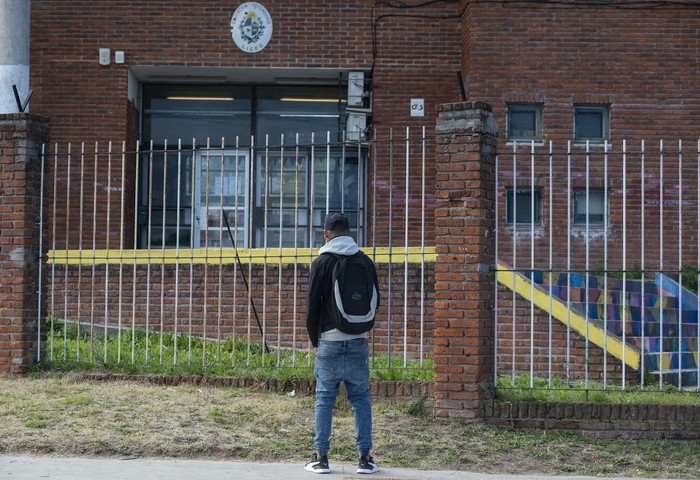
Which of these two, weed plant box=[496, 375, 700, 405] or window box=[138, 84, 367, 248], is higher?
window box=[138, 84, 367, 248]

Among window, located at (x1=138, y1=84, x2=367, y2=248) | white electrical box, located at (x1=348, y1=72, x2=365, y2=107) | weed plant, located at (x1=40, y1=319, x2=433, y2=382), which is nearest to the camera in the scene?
weed plant, located at (x1=40, y1=319, x2=433, y2=382)

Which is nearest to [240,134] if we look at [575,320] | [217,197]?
[217,197]

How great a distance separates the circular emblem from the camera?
15969 millimetres

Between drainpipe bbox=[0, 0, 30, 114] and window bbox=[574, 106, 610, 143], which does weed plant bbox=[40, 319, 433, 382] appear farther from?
window bbox=[574, 106, 610, 143]

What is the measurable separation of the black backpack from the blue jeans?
0.15 metres

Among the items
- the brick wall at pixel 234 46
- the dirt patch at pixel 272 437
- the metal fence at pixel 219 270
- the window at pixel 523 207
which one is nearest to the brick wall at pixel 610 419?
the dirt patch at pixel 272 437

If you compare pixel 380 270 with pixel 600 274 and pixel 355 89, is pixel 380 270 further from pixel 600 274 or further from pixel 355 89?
pixel 355 89

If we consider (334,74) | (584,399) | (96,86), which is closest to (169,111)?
(96,86)

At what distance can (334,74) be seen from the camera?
644 inches

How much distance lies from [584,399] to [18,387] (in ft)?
16.2

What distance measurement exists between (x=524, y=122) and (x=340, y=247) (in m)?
9.02

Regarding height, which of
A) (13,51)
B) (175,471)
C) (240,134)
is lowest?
(175,471)

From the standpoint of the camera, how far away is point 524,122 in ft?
50.7

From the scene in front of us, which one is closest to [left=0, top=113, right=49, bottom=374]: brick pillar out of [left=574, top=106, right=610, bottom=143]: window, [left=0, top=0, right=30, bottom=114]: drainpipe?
[left=0, top=0, right=30, bottom=114]: drainpipe
